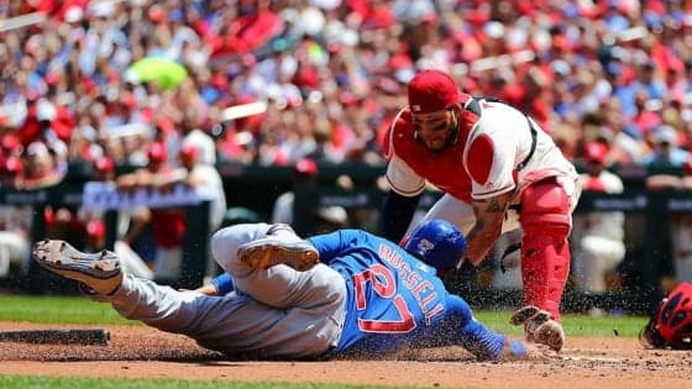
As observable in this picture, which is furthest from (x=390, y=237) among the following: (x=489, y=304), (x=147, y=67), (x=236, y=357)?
(x=147, y=67)

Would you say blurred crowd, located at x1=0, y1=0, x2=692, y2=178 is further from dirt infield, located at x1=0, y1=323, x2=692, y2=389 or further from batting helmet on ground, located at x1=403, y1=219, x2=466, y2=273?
batting helmet on ground, located at x1=403, y1=219, x2=466, y2=273

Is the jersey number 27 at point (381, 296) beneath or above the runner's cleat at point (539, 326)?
above

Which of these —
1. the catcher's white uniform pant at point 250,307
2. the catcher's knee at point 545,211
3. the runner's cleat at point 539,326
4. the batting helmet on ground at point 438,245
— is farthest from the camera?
the catcher's knee at point 545,211

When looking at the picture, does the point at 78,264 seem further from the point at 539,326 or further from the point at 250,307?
the point at 539,326

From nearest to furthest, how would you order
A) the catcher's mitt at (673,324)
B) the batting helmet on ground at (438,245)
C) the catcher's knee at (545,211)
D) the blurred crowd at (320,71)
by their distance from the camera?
the batting helmet on ground at (438,245) → the catcher's knee at (545,211) → the catcher's mitt at (673,324) → the blurred crowd at (320,71)

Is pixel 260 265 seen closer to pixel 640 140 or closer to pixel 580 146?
pixel 580 146

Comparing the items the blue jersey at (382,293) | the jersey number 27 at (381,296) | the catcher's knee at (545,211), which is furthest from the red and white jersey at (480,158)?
the jersey number 27 at (381,296)

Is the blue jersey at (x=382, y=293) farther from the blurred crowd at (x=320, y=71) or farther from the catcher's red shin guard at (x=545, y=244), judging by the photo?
the blurred crowd at (x=320, y=71)

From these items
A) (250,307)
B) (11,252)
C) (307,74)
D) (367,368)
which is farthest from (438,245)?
(307,74)

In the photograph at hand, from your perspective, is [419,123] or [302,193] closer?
[419,123]
